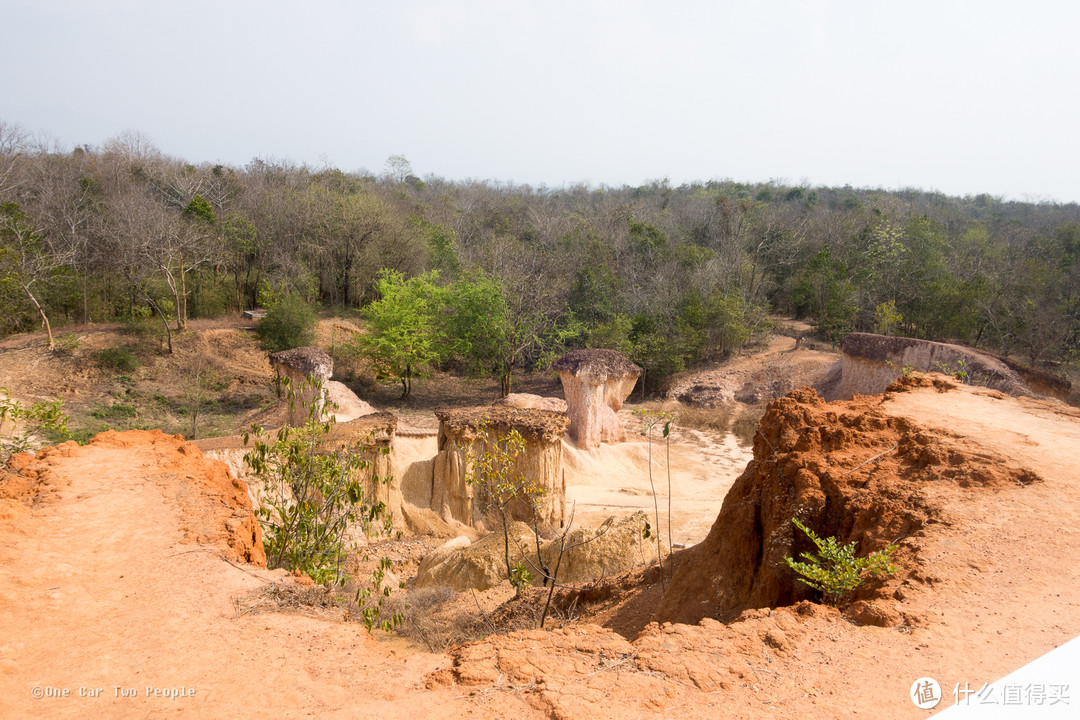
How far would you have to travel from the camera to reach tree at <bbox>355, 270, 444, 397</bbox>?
20.1 metres

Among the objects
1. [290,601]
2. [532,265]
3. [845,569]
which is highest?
[532,265]

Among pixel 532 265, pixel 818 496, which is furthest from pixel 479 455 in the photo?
pixel 532 265

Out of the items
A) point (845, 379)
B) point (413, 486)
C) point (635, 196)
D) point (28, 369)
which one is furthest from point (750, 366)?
point (635, 196)

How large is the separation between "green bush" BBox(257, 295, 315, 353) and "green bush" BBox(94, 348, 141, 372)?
4.09m

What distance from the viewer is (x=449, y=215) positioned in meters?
38.3

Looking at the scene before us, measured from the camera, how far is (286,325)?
2153 centimetres

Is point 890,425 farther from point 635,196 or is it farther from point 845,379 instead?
point 635,196

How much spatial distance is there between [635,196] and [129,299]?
147ft

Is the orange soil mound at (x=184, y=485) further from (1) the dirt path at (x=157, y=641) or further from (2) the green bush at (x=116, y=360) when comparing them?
(2) the green bush at (x=116, y=360)

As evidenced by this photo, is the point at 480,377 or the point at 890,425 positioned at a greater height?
the point at 890,425

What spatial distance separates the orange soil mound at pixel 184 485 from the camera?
5.31m

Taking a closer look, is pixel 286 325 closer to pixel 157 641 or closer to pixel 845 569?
pixel 157 641

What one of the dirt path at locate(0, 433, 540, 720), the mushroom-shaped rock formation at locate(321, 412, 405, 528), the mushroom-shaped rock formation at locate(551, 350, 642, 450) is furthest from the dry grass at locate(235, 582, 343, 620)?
the mushroom-shaped rock formation at locate(551, 350, 642, 450)

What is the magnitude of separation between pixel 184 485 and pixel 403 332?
14.3m
